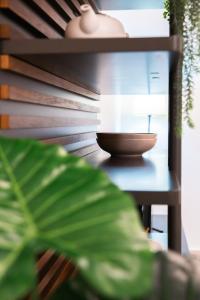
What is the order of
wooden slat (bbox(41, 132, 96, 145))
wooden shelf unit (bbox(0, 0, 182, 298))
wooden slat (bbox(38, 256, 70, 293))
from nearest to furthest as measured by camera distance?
wooden shelf unit (bbox(0, 0, 182, 298)) → wooden slat (bbox(38, 256, 70, 293)) → wooden slat (bbox(41, 132, 96, 145))

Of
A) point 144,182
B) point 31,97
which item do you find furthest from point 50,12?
point 144,182

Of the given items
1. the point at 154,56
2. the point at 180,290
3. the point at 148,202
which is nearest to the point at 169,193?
the point at 148,202

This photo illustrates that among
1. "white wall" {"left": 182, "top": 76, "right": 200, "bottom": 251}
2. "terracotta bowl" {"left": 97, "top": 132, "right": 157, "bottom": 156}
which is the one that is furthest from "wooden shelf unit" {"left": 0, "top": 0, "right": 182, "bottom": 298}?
"white wall" {"left": 182, "top": 76, "right": 200, "bottom": 251}

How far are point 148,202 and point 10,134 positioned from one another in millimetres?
365

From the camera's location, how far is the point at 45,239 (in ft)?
1.65

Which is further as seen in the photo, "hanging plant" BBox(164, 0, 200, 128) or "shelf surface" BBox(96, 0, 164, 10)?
"shelf surface" BBox(96, 0, 164, 10)

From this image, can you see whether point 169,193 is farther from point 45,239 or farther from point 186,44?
point 45,239

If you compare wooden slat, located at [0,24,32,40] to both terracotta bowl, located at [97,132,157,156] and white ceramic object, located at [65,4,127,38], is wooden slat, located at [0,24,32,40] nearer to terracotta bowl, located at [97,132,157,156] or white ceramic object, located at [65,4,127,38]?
white ceramic object, located at [65,4,127,38]

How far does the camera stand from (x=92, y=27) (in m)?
1.06

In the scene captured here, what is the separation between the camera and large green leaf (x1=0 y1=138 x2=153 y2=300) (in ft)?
1.52

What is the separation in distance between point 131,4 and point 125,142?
2.37ft

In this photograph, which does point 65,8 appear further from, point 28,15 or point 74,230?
point 74,230

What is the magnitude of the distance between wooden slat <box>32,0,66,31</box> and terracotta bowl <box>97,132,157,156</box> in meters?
0.49

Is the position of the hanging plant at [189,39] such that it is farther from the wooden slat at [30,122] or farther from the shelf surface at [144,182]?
the wooden slat at [30,122]
